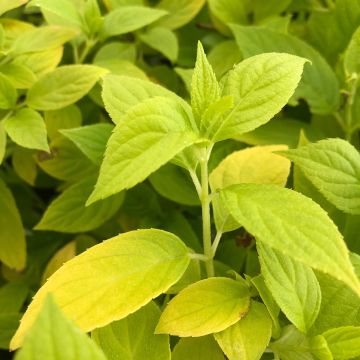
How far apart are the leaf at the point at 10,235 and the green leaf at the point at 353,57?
54 centimetres

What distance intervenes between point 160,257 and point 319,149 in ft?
0.72

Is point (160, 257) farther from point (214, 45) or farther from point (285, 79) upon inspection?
point (214, 45)

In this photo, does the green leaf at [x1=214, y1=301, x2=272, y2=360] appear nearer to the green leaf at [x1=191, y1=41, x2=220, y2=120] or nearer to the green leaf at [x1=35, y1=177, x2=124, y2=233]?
the green leaf at [x1=191, y1=41, x2=220, y2=120]

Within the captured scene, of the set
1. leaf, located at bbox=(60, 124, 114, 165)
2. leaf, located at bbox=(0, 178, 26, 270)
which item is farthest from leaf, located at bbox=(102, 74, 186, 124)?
leaf, located at bbox=(0, 178, 26, 270)

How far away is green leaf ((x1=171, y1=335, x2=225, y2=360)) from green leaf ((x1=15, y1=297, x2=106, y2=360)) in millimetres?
269

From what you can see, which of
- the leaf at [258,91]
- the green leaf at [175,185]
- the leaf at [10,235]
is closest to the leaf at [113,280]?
the leaf at [258,91]

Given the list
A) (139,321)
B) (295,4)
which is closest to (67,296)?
(139,321)

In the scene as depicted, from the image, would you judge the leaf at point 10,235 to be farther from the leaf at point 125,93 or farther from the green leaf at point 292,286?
the green leaf at point 292,286

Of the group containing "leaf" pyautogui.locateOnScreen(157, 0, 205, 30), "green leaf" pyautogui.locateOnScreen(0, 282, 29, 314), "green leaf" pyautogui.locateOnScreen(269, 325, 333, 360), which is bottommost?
"green leaf" pyautogui.locateOnScreen(0, 282, 29, 314)

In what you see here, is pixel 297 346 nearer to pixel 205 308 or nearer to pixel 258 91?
pixel 205 308

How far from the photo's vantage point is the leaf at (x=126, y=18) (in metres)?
0.89

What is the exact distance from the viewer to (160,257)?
580 mm

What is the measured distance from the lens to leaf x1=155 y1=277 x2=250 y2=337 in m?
0.56

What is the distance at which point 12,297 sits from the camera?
0.91 m
